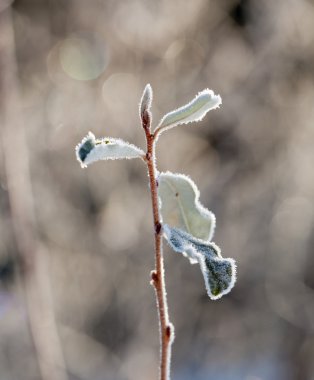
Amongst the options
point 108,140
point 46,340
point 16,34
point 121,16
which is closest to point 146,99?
point 108,140

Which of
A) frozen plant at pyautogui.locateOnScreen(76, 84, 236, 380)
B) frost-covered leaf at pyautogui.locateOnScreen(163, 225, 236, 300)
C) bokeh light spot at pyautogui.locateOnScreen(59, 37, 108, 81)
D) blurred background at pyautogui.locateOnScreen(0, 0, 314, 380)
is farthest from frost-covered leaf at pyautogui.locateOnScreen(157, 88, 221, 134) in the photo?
bokeh light spot at pyautogui.locateOnScreen(59, 37, 108, 81)

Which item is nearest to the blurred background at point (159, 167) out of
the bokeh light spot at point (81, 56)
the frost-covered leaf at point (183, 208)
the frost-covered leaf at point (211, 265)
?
the bokeh light spot at point (81, 56)

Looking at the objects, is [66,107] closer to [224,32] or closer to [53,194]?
[53,194]

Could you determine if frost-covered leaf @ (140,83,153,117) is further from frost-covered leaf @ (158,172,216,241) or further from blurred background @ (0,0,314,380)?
blurred background @ (0,0,314,380)

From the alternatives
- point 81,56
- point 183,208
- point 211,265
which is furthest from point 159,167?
point 211,265

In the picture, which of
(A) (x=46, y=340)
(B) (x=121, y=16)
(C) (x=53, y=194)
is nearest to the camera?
(A) (x=46, y=340)
